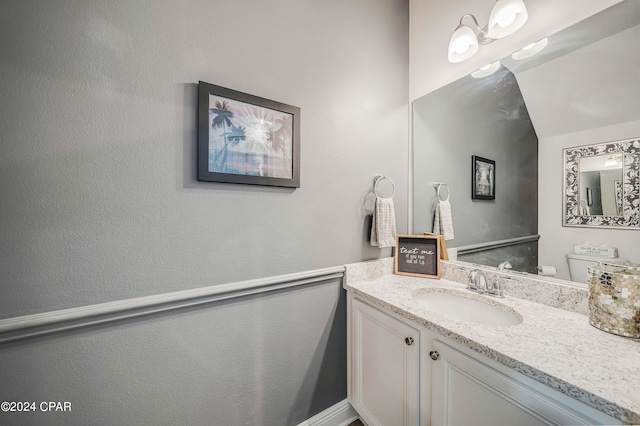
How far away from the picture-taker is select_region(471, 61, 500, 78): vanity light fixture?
1.14m

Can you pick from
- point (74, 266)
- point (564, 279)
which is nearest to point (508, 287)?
point (564, 279)

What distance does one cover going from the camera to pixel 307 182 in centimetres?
114

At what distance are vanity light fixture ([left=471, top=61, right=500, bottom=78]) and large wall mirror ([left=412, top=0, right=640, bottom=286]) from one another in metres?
0.02

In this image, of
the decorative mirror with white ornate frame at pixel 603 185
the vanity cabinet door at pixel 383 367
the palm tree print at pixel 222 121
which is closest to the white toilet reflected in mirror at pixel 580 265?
the decorative mirror with white ornate frame at pixel 603 185

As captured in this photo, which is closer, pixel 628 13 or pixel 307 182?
pixel 628 13

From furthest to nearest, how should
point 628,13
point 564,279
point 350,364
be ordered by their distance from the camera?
point 350,364 < point 564,279 < point 628,13

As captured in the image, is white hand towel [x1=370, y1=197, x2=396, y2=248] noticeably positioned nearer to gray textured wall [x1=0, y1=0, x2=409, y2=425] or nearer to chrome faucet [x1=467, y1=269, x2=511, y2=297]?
gray textured wall [x1=0, y1=0, x2=409, y2=425]

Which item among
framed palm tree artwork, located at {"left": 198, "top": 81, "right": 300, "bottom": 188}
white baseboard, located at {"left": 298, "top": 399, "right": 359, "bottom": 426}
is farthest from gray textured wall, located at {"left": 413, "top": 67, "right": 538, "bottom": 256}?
white baseboard, located at {"left": 298, "top": 399, "right": 359, "bottom": 426}

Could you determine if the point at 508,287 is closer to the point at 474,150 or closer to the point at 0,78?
the point at 474,150

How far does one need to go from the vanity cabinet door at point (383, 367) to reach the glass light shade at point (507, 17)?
1332 millimetres

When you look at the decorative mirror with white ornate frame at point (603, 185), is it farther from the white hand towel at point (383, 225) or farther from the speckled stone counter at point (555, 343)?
the white hand towel at point (383, 225)

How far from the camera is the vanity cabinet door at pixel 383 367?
2.97 feet

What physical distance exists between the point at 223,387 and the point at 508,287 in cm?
131

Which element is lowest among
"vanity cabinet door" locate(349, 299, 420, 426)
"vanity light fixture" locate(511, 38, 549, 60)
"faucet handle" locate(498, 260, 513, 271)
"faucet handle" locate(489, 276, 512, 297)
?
"vanity cabinet door" locate(349, 299, 420, 426)
